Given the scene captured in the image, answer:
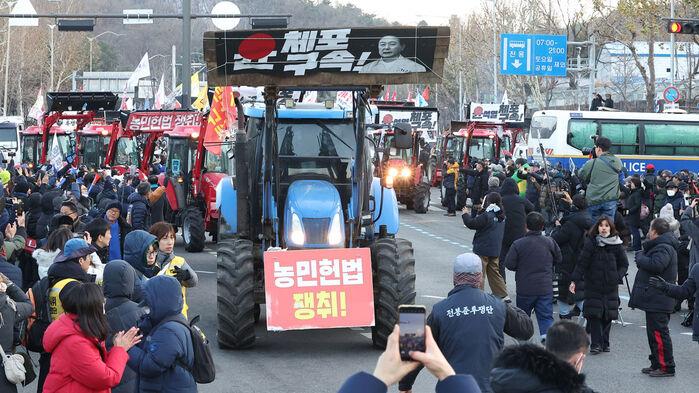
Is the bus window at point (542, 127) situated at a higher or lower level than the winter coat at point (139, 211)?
higher

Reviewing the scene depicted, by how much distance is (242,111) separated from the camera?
14828 millimetres

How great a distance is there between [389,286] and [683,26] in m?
15.5

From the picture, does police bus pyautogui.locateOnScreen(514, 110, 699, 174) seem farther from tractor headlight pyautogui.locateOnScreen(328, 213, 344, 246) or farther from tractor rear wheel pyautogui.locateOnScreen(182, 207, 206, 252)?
tractor headlight pyautogui.locateOnScreen(328, 213, 344, 246)

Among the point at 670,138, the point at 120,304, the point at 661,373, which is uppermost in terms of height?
the point at 670,138

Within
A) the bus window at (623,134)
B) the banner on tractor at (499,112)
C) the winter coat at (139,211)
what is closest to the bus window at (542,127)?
the bus window at (623,134)

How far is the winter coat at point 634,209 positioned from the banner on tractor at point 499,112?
2091 centimetres

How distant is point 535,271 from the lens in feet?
43.7

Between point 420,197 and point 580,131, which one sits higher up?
point 580,131

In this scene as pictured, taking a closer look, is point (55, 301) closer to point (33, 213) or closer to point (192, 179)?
point (33, 213)

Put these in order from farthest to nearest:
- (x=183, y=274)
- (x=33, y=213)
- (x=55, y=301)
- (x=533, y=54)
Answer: (x=533, y=54) < (x=33, y=213) < (x=183, y=274) < (x=55, y=301)

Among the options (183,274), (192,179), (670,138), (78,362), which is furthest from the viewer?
(670,138)

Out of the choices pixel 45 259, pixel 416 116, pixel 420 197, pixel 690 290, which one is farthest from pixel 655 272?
pixel 416 116

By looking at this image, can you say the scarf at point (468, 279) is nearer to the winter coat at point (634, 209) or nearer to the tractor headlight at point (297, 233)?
the tractor headlight at point (297, 233)

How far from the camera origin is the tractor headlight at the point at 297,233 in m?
13.7
